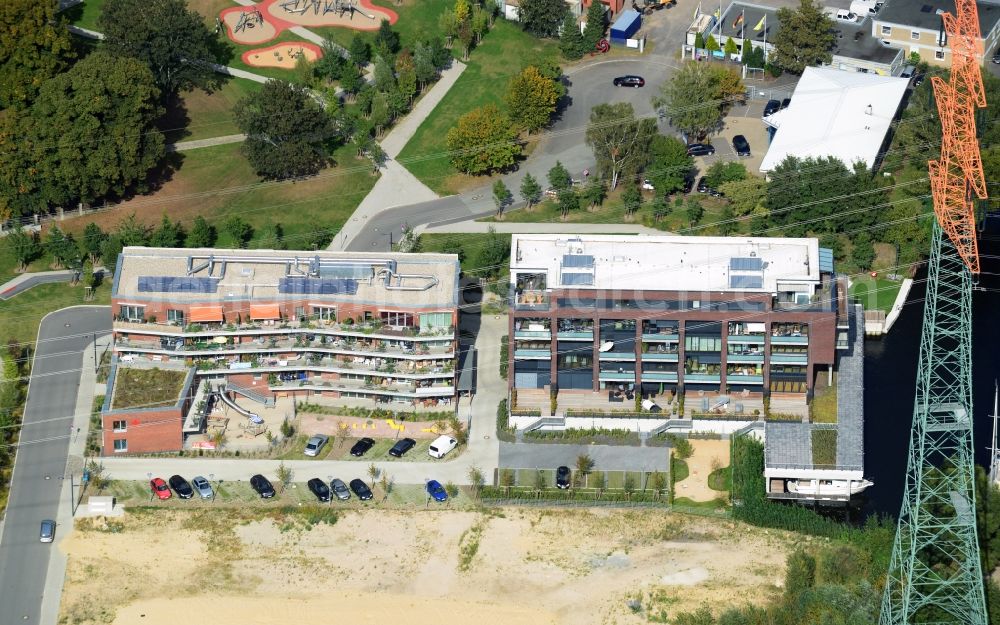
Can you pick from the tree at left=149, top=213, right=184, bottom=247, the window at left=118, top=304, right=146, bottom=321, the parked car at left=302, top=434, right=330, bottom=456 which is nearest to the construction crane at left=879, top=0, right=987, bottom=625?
the parked car at left=302, top=434, right=330, bottom=456

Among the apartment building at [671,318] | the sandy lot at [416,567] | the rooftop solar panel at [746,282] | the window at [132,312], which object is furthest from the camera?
the window at [132,312]

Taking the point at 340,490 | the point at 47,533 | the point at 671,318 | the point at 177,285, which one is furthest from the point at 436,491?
the point at 47,533

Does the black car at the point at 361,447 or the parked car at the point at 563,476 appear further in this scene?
the black car at the point at 361,447

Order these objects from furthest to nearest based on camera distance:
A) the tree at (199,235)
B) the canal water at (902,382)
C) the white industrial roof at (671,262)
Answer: the tree at (199,235)
the white industrial roof at (671,262)
the canal water at (902,382)

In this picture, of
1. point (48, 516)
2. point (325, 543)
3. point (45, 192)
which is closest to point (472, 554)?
point (325, 543)

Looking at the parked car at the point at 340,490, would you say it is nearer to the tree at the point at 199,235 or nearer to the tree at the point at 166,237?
the tree at the point at 199,235

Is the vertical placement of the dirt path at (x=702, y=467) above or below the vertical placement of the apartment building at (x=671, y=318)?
below

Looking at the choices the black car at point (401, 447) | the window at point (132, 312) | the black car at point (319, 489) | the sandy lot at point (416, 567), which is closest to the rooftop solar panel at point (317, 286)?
the window at point (132, 312)
